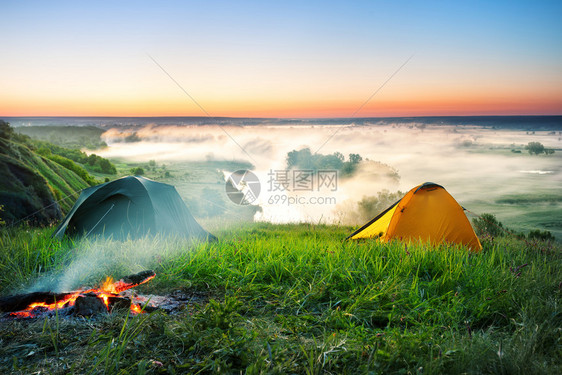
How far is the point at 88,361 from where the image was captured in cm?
346

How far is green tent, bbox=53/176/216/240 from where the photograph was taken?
810 cm

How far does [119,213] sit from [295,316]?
17.9 ft

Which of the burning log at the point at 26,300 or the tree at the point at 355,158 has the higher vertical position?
the tree at the point at 355,158

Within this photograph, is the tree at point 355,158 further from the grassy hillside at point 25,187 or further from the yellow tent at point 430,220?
the grassy hillside at point 25,187

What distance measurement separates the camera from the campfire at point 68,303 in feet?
14.8

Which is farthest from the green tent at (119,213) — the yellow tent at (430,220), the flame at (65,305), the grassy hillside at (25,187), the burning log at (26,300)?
the yellow tent at (430,220)

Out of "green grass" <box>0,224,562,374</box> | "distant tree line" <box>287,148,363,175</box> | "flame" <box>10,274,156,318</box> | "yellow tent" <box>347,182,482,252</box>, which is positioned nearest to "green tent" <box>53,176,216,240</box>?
"green grass" <box>0,224,562,374</box>

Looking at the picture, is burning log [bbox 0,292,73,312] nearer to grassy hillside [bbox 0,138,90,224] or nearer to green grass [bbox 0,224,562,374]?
green grass [bbox 0,224,562,374]

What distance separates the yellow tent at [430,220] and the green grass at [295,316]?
142 centimetres

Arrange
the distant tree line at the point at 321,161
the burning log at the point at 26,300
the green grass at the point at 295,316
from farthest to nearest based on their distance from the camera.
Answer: the distant tree line at the point at 321,161, the burning log at the point at 26,300, the green grass at the point at 295,316

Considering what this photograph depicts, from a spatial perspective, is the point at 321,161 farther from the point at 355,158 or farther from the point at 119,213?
the point at 119,213

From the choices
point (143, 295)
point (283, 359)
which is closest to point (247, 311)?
point (283, 359)

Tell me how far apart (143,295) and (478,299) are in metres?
4.64

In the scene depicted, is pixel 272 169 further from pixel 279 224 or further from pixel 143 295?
pixel 143 295
